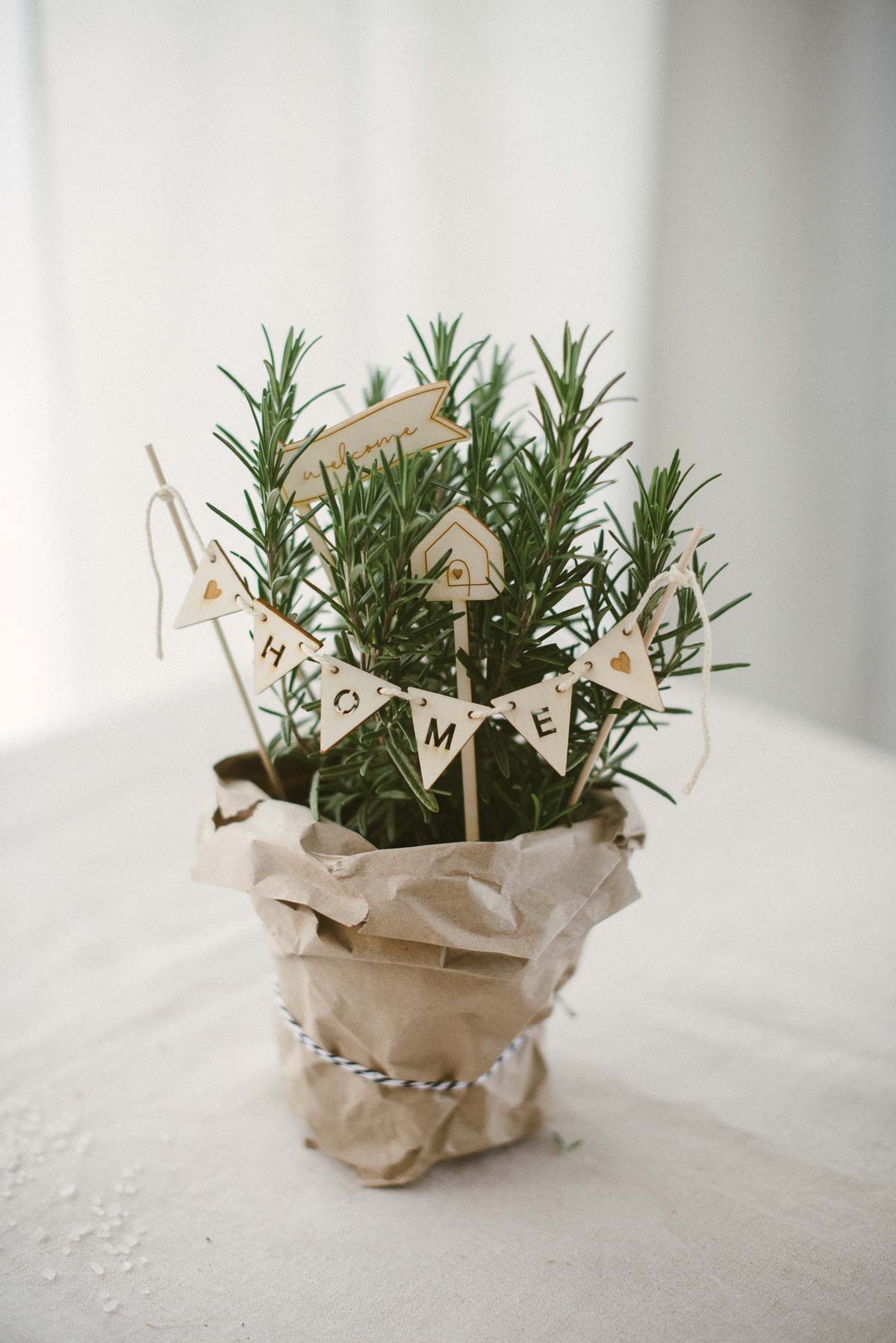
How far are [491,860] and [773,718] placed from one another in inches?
33.6

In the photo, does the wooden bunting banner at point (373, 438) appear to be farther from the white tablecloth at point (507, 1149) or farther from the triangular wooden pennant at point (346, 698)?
the white tablecloth at point (507, 1149)

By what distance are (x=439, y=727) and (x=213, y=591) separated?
0.15 m

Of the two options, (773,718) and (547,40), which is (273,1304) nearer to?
(773,718)

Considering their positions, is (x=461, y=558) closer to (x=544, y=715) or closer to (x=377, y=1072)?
(x=544, y=715)

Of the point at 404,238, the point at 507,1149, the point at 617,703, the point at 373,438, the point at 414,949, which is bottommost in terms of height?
the point at 507,1149

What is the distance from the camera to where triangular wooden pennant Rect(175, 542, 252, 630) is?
0.58 metres

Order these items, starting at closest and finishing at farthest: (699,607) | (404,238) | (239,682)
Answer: (699,607) → (239,682) → (404,238)

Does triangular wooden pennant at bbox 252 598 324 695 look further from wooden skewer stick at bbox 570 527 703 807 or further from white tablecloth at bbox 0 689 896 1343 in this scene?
white tablecloth at bbox 0 689 896 1343

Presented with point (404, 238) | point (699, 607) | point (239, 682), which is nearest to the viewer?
point (699, 607)

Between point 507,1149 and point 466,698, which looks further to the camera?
point 507,1149

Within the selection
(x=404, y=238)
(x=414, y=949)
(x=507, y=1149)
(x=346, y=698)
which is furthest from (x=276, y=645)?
(x=404, y=238)

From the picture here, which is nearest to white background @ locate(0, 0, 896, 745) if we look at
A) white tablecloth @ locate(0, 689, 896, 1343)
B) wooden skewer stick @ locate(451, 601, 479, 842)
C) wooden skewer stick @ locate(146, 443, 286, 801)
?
white tablecloth @ locate(0, 689, 896, 1343)

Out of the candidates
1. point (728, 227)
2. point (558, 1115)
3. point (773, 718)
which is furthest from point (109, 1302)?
point (728, 227)

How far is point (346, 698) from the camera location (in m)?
0.55
